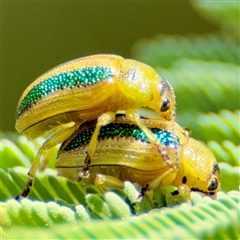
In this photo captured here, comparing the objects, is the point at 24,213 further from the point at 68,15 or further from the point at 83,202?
the point at 68,15

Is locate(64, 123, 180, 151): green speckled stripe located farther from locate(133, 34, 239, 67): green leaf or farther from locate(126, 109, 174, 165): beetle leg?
locate(133, 34, 239, 67): green leaf

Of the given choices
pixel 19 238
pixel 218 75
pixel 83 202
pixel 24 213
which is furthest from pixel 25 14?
pixel 19 238

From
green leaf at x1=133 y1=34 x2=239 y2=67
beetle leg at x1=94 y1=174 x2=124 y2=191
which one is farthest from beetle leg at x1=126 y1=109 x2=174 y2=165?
green leaf at x1=133 y1=34 x2=239 y2=67

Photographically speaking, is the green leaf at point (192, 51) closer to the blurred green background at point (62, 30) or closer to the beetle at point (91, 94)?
the beetle at point (91, 94)

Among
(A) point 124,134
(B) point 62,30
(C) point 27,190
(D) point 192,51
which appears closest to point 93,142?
(A) point 124,134

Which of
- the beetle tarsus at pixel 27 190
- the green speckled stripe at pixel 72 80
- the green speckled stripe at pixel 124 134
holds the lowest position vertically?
the beetle tarsus at pixel 27 190

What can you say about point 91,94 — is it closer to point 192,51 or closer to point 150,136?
point 150,136

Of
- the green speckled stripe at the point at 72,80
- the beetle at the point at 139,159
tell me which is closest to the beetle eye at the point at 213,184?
the beetle at the point at 139,159
